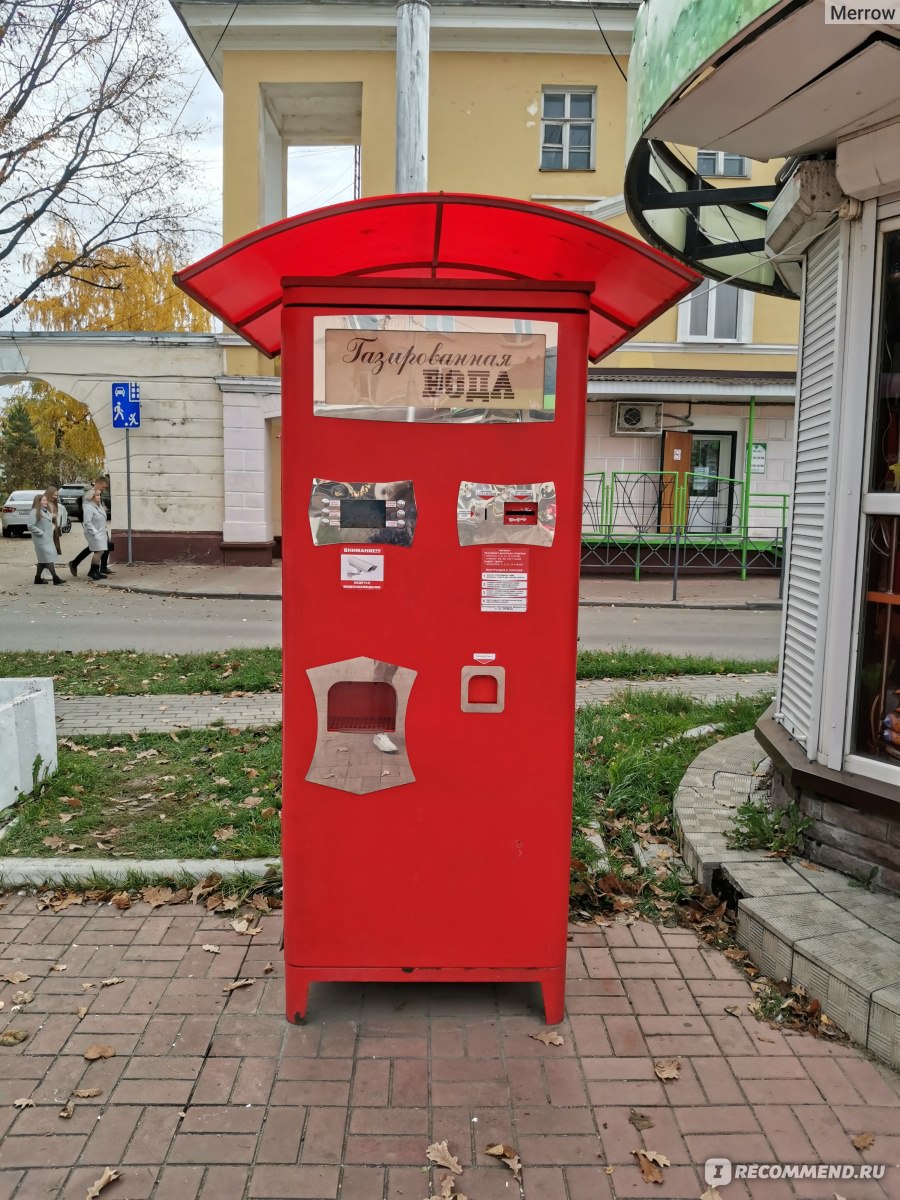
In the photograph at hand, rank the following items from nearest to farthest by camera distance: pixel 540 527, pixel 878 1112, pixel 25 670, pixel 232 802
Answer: pixel 878 1112, pixel 540 527, pixel 232 802, pixel 25 670

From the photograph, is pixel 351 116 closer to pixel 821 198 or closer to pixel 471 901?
pixel 821 198

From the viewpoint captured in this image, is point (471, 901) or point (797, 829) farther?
point (797, 829)

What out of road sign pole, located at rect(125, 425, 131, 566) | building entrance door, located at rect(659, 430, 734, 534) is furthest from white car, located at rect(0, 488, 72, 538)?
building entrance door, located at rect(659, 430, 734, 534)

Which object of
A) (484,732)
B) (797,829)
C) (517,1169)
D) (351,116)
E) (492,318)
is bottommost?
(517,1169)

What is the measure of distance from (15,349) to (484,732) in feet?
62.5

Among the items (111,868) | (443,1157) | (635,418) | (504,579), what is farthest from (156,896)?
(635,418)

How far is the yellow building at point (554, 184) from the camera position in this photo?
19.0m

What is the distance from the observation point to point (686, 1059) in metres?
3.00

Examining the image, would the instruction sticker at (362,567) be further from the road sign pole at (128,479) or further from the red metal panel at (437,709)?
the road sign pole at (128,479)

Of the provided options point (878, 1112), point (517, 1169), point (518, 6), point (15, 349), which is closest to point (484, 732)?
point (517, 1169)

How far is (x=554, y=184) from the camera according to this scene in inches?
790

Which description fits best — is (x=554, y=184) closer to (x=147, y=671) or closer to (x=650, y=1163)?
(x=147, y=671)

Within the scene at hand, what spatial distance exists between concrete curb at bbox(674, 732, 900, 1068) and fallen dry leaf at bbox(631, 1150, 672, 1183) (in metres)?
0.93

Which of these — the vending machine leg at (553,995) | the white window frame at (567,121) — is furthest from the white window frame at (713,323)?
the vending machine leg at (553,995)
